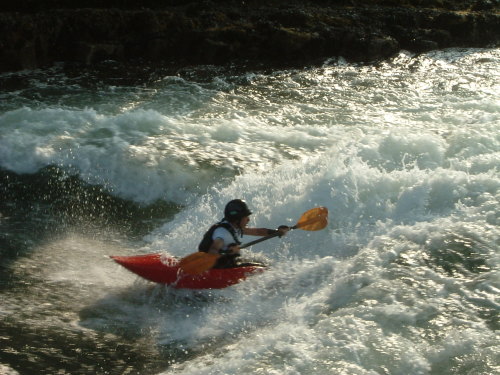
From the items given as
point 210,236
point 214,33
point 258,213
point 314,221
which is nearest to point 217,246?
point 210,236

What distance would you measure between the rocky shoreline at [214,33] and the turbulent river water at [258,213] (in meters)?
0.55

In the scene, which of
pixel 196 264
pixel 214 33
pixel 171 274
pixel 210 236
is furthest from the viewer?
pixel 214 33

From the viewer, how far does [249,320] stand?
5.89 meters

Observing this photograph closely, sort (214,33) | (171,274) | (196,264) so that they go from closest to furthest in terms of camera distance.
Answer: (196,264) < (171,274) < (214,33)

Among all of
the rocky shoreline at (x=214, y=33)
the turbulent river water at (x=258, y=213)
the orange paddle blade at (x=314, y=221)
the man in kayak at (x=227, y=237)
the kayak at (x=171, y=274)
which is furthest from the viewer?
the rocky shoreline at (x=214, y=33)

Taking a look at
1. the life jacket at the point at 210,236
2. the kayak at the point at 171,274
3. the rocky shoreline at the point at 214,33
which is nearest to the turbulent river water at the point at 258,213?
the kayak at the point at 171,274

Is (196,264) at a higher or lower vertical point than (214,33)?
lower

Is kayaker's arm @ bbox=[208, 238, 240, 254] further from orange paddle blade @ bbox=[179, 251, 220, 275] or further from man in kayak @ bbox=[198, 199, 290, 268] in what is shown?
orange paddle blade @ bbox=[179, 251, 220, 275]

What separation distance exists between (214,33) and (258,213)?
21.6 feet

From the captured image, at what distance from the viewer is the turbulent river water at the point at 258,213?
214 inches

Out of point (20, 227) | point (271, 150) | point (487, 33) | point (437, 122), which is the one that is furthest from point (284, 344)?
point (487, 33)

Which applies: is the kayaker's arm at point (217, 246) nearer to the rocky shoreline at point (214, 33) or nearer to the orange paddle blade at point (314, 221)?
the orange paddle blade at point (314, 221)

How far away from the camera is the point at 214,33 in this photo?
1358 cm

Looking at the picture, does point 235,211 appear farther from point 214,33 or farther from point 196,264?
point 214,33
